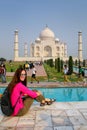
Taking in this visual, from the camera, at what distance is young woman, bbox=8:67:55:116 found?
4051 millimetres

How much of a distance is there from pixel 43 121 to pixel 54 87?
5.99 metres

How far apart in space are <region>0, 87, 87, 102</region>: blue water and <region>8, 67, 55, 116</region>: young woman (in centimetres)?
377

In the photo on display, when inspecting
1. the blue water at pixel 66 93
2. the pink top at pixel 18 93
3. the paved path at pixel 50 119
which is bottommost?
the blue water at pixel 66 93

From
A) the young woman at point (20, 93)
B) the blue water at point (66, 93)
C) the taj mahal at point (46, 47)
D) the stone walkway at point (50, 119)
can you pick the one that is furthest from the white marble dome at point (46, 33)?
the young woman at point (20, 93)

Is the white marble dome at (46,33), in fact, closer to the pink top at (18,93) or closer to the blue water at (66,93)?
the blue water at (66,93)

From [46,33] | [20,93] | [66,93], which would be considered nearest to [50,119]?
[20,93]

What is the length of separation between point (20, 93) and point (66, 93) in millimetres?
4939

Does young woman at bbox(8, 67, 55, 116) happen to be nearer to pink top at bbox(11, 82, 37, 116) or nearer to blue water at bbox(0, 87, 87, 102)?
pink top at bbox(11, 82, 37, 116)

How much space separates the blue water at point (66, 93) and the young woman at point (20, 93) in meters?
3.77

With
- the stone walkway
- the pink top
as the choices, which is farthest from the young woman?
the stone walkway

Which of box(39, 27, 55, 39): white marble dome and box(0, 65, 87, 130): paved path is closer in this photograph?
box(0, 65, 87, 130): paved path

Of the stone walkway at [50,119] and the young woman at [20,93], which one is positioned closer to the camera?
the stone walkway at [50,119]

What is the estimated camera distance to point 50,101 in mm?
4883

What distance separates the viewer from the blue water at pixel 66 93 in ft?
26.3
